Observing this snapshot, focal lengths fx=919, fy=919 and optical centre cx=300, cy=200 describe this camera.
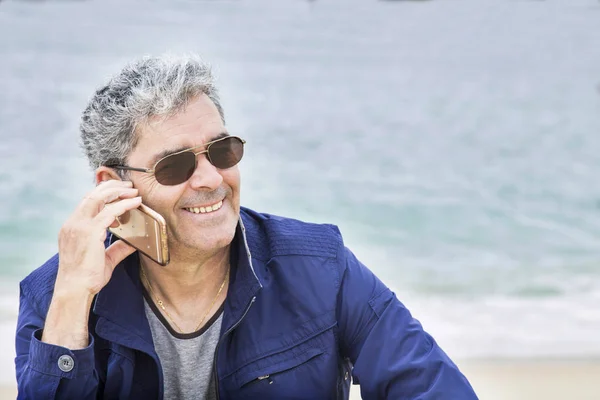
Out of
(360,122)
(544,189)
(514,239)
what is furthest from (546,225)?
(360,122)

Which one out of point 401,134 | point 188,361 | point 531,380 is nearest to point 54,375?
point 188,361

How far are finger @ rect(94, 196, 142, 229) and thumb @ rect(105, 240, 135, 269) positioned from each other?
0.17m

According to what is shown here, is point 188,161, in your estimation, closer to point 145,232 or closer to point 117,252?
point 145,232

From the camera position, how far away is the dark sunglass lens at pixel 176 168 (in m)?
2.76

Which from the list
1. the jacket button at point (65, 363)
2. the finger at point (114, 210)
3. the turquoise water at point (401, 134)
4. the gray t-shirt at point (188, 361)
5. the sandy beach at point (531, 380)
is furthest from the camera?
the turquoise water at point (401, 134)

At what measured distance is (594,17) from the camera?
52.6 feet

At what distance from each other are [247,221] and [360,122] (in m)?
9.91

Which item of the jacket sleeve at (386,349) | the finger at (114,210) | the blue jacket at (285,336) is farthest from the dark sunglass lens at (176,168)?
the jacket sleeve at (386,349)

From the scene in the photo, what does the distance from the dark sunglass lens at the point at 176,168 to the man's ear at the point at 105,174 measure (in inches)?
8.2

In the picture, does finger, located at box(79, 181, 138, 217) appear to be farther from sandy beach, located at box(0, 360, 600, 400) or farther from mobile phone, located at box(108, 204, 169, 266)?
sandy beach, located at box(0, 360, 600, 400)

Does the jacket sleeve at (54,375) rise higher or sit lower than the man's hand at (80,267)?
lower

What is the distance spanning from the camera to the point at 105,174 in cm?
297

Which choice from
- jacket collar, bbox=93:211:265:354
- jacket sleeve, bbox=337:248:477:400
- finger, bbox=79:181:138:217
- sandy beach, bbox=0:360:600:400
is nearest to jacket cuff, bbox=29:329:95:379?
jacket collar, bbox=93:211:265:354

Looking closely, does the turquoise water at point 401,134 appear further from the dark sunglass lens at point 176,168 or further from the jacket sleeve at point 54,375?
the jacket sleeve at point 54,375
